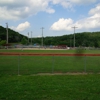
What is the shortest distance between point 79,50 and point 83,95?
4.09m

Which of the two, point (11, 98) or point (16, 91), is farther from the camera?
point (16, 91)

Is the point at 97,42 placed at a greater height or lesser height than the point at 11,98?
greater

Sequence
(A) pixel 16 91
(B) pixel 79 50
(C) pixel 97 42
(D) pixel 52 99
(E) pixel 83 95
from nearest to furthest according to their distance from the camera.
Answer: (B) pixel 79 50 < (C) pixel 97 42 < (D) pixel 52 99 < (E) pixel 83 95 < (A) pixel 16 91

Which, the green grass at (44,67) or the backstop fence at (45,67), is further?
the green grass at (44,67)

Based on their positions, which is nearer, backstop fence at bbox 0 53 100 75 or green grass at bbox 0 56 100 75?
backstop fence at bbox 0 53 100 75

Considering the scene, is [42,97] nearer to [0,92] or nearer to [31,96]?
[31,96]

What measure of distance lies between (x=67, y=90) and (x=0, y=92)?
8.28 ft

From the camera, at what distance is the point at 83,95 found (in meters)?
6.41

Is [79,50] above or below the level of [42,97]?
above

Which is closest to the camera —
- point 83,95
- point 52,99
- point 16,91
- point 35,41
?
point 52,99

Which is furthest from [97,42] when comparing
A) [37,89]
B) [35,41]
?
[35,41]

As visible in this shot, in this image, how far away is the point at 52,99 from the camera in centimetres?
586

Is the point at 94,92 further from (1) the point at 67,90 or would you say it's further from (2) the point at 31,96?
(2) the point at 31,96

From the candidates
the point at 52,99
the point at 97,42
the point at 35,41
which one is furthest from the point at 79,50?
the point at 35,41
